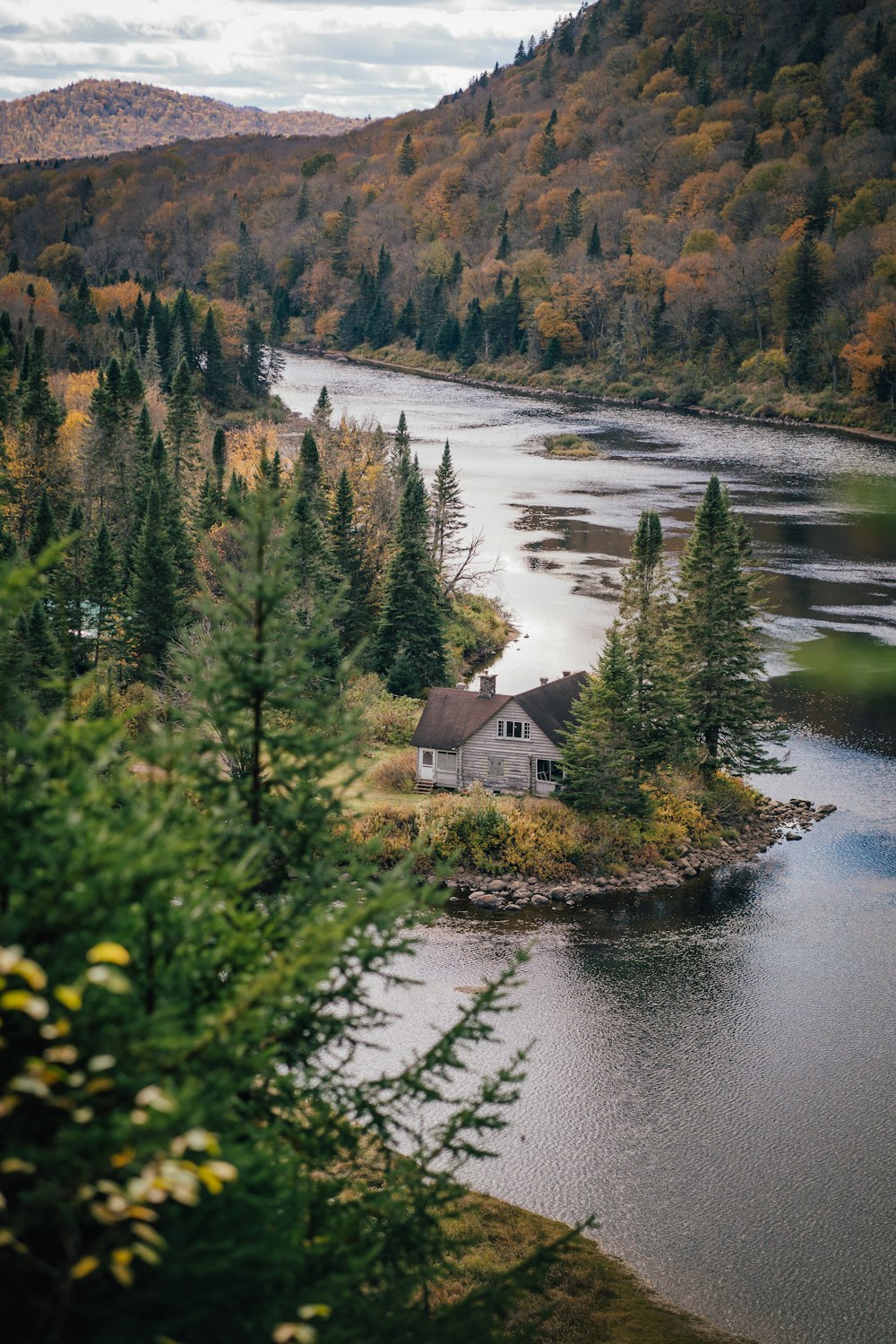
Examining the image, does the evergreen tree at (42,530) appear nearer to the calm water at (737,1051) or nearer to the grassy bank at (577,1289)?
the calm water at (737,1051)

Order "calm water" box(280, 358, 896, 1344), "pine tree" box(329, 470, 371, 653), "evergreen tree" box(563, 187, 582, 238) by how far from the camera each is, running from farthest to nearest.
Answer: "evergreen tree" box(563, 187, 582, 238)
"pine tree" box(329, 470, 371, 653)
"calm water" box(280, 358, 896, 1344)

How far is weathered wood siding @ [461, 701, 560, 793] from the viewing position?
124 ft

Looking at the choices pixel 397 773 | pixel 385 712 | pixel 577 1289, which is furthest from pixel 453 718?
pixel 577 1289

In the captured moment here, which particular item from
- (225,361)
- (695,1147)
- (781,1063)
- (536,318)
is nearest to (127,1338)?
(695,1147)

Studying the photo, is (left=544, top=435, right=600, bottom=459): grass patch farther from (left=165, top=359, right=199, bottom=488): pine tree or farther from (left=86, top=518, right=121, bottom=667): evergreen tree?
(left=86, top=518, right=121, bottom=667): evergreen tree

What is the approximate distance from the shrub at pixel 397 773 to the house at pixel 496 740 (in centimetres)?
33

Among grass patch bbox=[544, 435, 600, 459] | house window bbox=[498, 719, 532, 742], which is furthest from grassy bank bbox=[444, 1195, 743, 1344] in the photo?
grass patch bbox=[544, 435, 600, 459]

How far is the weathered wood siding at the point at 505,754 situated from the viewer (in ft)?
124

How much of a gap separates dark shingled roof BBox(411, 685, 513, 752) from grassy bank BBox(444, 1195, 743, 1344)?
62.3 feet

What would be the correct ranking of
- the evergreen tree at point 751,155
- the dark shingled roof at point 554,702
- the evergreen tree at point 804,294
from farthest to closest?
the evergreen tree at point 751,155, the evergreen tree at point 804,294, the dark shingled roof at point 554,702

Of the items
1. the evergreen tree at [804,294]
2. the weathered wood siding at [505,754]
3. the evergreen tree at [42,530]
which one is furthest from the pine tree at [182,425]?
the evergreen tree at [804,294]

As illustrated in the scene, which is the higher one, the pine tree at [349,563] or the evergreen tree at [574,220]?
the evergreen tree at [574,220]

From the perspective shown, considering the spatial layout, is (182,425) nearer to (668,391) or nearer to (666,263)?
(668,391)

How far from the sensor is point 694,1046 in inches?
1037
